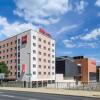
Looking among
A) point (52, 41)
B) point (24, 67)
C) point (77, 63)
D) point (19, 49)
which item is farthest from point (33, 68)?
point (77, 63)

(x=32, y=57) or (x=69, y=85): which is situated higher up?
(x=32, y=57)

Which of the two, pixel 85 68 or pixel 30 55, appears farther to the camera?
pixel 85 68

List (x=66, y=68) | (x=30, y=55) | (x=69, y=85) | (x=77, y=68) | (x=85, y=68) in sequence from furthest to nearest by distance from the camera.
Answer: (x=85, y=68)
(x=77, y=68)
(x=66, y=68)
(x=30, y=55)
(x=69, y=85)

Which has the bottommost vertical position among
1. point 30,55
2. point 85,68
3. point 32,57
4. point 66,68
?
point 85,68

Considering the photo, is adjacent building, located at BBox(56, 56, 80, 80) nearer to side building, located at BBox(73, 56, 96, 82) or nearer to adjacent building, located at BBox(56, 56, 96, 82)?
adjacent building, located at BBox(56, 56, 96, 82)

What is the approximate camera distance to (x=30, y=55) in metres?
92.8

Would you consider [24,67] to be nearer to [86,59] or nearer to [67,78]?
[67,78]

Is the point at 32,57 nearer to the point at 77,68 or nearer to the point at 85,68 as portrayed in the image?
the point at 77,68

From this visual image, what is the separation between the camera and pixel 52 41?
107938 mm

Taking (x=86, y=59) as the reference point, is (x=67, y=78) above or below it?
below

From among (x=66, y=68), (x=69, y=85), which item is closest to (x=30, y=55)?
(x=66, y=68)

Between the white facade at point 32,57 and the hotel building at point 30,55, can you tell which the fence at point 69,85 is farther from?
the white facade at point 32,57

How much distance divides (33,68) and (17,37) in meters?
14.2

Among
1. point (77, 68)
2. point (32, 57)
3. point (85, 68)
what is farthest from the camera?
point (85, 68)
